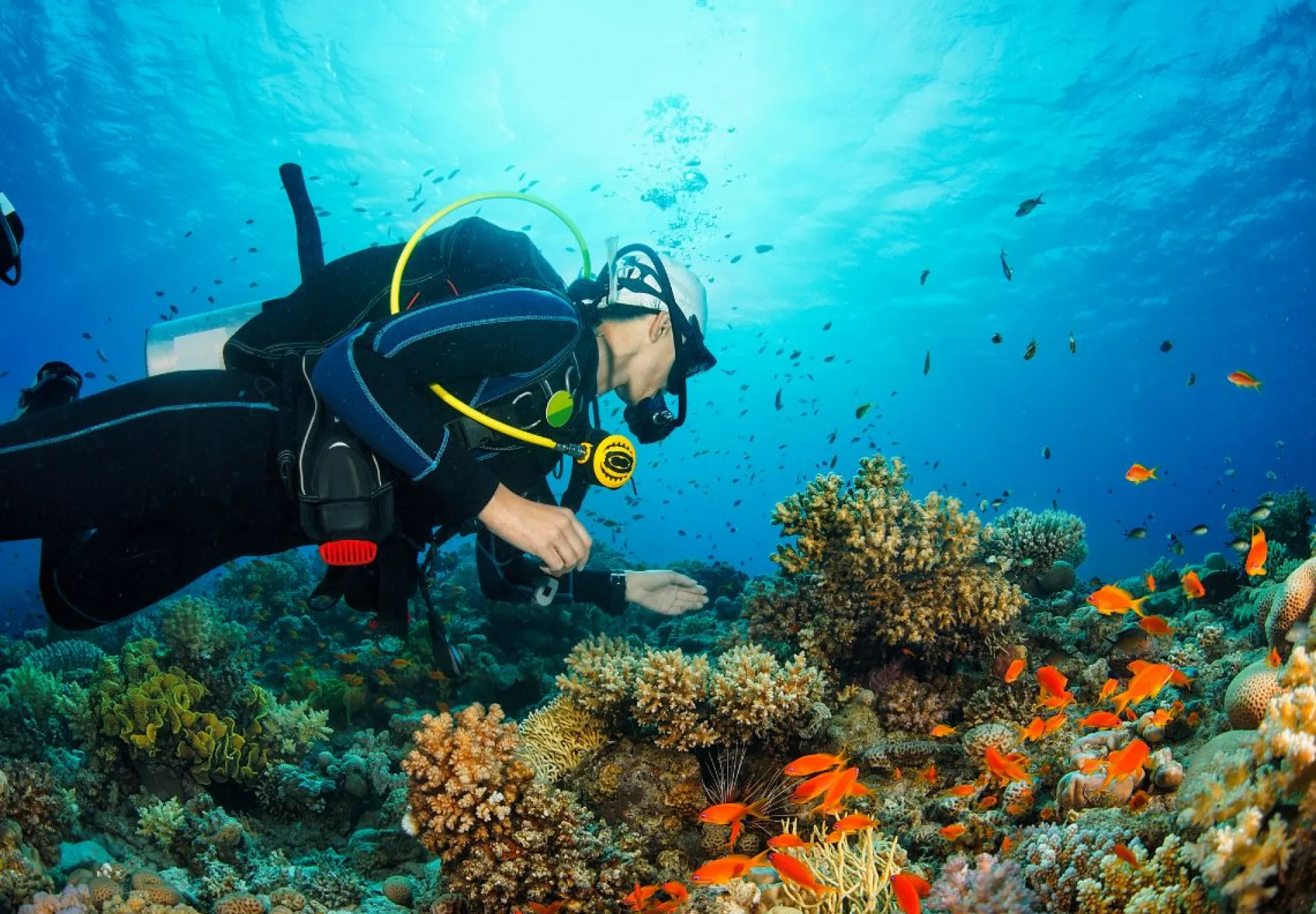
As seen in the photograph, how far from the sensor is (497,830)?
3252 mm

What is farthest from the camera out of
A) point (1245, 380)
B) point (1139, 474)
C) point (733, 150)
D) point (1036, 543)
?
point (733, 150)

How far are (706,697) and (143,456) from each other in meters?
3.75

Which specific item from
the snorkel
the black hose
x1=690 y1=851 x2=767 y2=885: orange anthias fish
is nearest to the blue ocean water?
the snorkel

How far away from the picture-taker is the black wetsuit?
2910 millimetres

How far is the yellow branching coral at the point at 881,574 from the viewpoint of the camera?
503 centimetres

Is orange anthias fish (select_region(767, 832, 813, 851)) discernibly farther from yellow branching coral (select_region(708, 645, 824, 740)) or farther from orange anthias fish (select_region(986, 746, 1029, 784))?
orange anthias fish (select_region(986, 746, 1029, 784))

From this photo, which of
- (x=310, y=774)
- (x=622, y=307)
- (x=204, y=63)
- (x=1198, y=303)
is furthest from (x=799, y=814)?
(x=1198, y=303)

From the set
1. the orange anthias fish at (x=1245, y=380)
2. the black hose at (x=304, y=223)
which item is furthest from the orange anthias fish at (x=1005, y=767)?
the orange anthias fish at (x=1245, y=380)

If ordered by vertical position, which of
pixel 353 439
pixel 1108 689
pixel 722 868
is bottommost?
pixel 722 868

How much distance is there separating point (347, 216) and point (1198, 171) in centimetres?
4215

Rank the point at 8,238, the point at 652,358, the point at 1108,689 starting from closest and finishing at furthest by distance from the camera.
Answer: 1. the point at 8,238
2. the point at 652,358
3. the point at 1108,689

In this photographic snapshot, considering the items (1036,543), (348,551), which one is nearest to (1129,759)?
(348,551)

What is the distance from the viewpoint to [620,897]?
3242mm

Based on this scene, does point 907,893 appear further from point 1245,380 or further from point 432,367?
point 1245,380
